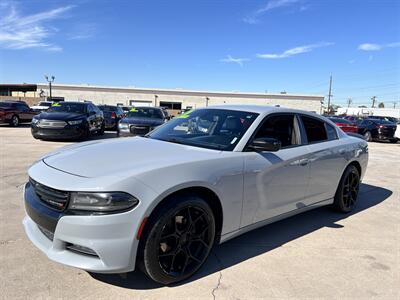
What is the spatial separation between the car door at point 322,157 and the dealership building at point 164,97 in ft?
163

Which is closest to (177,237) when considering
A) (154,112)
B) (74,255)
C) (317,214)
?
(74,255)

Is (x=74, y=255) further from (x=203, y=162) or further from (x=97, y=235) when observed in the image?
(x=203, y=162)

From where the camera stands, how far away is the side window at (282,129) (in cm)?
382

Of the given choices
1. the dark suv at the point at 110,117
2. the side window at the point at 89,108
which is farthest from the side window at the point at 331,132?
the dark suv at the point at 110,117

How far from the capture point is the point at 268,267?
3.34m

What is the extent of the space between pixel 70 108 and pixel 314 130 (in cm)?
1089

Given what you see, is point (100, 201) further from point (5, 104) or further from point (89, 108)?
point (5, 104)

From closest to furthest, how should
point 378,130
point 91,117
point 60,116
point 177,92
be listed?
point 60,116, point 91,117, point 378,130, point 177,92

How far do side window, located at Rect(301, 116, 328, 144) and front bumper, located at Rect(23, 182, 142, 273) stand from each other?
286 cm

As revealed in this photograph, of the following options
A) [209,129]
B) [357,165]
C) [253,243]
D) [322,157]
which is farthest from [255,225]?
[357,165]

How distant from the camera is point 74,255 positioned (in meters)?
2.56

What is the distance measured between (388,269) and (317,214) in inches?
67.8

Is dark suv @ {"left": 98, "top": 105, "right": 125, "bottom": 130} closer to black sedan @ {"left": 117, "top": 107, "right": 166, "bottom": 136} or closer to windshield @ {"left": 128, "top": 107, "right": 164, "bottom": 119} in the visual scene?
windshield @ {"left": 128, "top": 107, "right": 164, "bottom": 119}

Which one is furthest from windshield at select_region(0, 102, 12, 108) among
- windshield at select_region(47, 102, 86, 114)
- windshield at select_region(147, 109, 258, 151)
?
windshield at select_region(147, 109, 258, 151)
